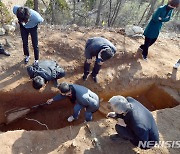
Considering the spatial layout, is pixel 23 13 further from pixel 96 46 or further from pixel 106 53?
pixel 106 53

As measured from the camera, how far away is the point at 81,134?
448 cm

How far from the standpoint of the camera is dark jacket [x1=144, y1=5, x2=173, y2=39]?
201 inches

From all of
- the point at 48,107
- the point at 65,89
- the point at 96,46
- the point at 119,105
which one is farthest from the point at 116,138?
the point at 48,107

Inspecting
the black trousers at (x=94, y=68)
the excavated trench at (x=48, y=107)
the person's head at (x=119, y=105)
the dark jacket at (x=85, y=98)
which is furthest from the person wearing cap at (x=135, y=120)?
the excavated trench at (x=48, y=107)

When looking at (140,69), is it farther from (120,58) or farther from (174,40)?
(174,40)

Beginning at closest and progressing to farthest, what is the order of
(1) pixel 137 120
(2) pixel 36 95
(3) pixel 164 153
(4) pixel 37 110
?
A: (1) pixel 137 120 → (3) pixel 164 153 → (2) pixel 36 95 → (4) pixel 37 110

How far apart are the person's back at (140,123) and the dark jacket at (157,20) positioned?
2221 millimetres

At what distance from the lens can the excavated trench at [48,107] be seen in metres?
5.30

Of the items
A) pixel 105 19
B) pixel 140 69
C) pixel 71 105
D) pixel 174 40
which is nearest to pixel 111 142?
pixel 71 105

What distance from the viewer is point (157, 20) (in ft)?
17.2

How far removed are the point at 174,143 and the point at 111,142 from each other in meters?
1.11

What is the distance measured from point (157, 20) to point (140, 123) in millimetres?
2533

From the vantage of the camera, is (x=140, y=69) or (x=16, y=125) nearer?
Answer: (x=16, y=125)

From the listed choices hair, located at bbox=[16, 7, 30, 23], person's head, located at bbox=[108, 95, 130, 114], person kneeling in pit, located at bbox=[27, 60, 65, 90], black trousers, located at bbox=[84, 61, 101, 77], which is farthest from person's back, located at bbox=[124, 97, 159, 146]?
hair, located at bbox=[16, 7, 30, 23]
